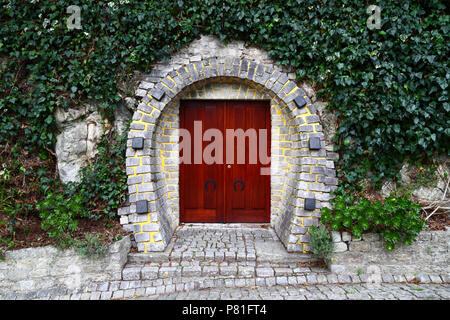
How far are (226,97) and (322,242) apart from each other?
259 cm

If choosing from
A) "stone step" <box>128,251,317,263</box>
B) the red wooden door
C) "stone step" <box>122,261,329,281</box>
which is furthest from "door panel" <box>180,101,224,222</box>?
"stone step" <box>122,261,329,281</box>

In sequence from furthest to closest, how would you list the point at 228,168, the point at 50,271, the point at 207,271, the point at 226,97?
1. the point at 228,168
2. the point at 226,97
3. the point at 207,271
4. the point at 50,271

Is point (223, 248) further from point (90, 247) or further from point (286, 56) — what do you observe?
point (286, 56)

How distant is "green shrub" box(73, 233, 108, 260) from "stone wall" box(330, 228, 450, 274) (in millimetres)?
3010

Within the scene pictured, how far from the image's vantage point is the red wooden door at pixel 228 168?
4.16m

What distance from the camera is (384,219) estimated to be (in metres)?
3.04

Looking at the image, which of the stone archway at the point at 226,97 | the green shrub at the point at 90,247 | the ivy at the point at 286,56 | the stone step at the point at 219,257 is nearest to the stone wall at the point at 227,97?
the stone archway at the point at 226,97

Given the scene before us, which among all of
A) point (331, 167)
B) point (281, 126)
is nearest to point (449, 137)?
point (331, 167)

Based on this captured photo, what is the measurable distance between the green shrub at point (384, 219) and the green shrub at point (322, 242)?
0.14m

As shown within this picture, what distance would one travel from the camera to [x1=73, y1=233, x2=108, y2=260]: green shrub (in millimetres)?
3020

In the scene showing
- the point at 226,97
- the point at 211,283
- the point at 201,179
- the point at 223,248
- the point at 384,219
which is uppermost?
the point at 226,97

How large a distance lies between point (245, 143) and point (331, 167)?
1440 mm

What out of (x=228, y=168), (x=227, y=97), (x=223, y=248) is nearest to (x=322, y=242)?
(x=223, y=248)

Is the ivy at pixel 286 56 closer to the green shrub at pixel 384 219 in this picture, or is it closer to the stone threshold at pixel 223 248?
the green shrub at pixel 384 219
